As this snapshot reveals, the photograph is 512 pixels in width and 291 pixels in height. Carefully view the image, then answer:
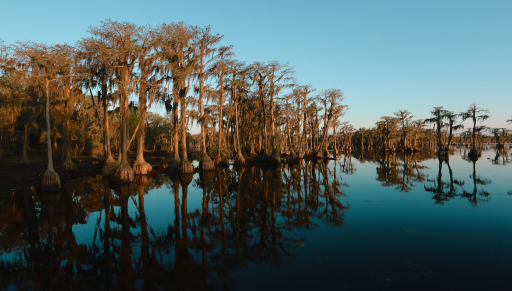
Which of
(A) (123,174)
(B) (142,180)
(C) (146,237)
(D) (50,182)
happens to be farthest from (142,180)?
(C) (146,237)

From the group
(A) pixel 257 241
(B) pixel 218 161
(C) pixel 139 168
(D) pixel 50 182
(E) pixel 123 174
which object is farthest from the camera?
(B) pixel 218 161

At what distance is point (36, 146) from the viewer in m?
35.7

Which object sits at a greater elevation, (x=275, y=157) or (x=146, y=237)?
(x=275, y=157)

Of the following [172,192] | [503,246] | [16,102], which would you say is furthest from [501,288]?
[16,102]

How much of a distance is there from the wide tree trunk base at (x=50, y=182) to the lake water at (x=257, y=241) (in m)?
0.99

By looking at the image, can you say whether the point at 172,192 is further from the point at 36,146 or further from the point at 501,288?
the point at 36,146

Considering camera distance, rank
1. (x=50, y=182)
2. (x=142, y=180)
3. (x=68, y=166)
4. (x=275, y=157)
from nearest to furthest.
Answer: (x=50, y=182)
(x=142, y=180)
(x=68, y=166)
(x=275, y=157)

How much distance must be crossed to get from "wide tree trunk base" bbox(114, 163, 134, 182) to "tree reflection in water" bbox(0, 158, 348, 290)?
396 cm

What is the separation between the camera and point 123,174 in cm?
1884

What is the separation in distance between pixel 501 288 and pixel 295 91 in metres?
36.2

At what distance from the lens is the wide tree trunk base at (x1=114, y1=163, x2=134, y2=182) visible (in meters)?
18.8

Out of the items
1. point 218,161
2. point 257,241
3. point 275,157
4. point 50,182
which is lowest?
point 257,241

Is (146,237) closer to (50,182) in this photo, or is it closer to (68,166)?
(50,182)

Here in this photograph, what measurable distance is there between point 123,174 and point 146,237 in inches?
497
